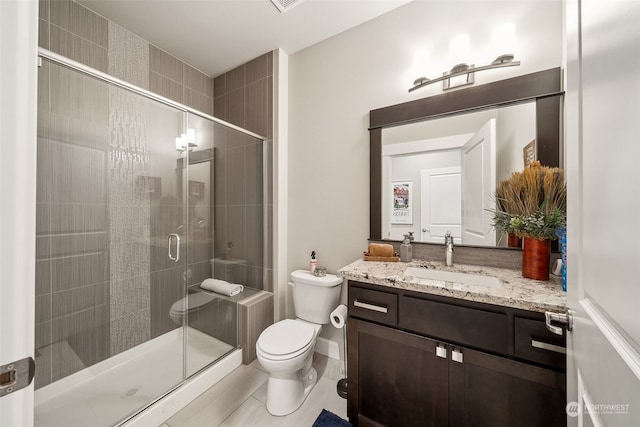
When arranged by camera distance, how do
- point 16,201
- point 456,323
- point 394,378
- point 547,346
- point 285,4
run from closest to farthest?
point 16,201 < point 547,346 < point 456,323 < point 394,378 < point 285,4

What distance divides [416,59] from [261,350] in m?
2.12

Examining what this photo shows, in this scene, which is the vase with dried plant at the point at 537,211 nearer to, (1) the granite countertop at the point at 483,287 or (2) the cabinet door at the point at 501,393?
(1) the granite countertop at the point at 483,287

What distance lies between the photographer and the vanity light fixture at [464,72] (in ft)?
4.39

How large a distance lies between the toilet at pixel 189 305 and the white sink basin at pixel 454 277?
1.53m

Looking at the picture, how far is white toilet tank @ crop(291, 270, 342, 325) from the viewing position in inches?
69.9

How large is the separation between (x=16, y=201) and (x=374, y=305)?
4.03ft

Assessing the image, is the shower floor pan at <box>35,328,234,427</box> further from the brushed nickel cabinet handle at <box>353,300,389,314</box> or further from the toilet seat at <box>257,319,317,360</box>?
the brushed nickel cabinet handle at <box>353,300,389,314</box>

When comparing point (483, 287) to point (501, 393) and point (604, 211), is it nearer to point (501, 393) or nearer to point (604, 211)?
point (501, 393)

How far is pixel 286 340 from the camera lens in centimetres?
151

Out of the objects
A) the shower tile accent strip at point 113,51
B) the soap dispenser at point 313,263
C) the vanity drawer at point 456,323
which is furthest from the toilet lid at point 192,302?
the shower tile accent strip at point 113,51

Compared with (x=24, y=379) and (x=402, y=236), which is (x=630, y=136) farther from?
(x=402, y=236)

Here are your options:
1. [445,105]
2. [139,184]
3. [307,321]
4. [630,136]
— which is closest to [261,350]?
[307,321]

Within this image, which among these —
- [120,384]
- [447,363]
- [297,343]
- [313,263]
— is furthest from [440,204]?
[120,384]

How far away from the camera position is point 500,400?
94cm
